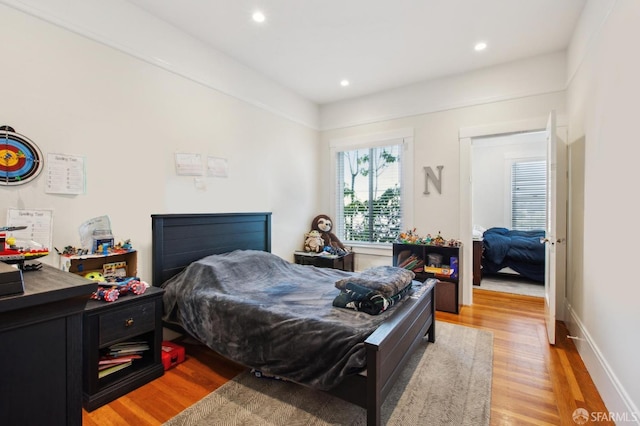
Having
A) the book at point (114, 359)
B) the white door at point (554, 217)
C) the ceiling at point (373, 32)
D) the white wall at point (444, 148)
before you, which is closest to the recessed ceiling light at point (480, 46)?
the ceiling at point (373, 32)

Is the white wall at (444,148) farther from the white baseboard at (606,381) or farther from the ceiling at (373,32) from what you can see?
the white baseboard at (606,381)

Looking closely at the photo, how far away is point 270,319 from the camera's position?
1972mm

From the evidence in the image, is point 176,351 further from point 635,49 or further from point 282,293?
point 635,49

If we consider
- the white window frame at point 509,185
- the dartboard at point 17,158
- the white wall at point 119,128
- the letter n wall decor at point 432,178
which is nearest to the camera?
the dartboard at point 17,158

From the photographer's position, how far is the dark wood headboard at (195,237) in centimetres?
266

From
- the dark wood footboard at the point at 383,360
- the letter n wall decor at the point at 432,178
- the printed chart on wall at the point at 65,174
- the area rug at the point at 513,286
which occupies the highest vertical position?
the letter n wall decor at the point at 432,178

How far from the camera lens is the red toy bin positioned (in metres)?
2.35

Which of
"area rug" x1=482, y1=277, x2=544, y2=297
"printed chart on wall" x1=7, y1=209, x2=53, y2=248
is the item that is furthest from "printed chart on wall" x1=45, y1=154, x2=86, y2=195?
"area rug" x1=482, y1=277, x2=544, y2=297

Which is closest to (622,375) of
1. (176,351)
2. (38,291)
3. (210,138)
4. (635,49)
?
(635,49)

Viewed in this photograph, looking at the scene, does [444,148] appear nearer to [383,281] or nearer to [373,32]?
[373,32]

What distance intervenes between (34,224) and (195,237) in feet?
3.87

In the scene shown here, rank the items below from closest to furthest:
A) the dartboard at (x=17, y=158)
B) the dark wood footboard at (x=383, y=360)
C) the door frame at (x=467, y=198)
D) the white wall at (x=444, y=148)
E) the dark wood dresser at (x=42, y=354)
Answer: the dark wood dresser at (x=42, y=354), the dark wood footboard at (x=383, y=360), the dartboard at (x=17, y=158), the white wall at (x=444, y=148), the door frame at (x=467, y=198)

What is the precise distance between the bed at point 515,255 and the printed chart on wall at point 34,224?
545 centimetres

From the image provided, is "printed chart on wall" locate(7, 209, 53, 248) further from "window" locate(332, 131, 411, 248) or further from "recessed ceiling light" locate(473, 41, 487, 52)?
"recessed ceiling light" locate(473, 41, 487, 52)
